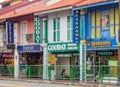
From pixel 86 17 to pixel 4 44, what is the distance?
42.4ft

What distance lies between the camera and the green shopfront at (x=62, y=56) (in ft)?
109

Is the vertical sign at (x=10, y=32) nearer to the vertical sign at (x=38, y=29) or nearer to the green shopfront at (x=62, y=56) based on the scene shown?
the vertical sign at (x=38, y=29)

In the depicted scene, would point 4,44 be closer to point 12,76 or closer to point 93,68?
point 12,76

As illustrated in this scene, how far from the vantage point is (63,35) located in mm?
35188

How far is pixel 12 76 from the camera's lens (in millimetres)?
37250

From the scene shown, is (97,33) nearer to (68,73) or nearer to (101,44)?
(101,44)

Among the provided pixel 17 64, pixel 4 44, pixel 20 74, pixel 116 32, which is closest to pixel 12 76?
pixel 20 74

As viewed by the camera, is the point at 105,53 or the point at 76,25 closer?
the point at 105,53

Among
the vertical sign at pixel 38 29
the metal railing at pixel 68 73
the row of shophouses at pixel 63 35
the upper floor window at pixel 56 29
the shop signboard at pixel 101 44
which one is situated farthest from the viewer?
the vertical sign at pixel 38 29

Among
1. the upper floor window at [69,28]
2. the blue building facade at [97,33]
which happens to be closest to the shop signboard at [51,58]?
the upper floor window at [69,28]

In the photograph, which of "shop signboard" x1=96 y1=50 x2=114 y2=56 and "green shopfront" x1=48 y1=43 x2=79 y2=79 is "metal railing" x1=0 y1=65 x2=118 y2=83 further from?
"shop signboard" x1=96 y1=50 x2=114 y2=56

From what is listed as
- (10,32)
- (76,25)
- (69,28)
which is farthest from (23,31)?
(76,25)

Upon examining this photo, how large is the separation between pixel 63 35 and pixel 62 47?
111cm

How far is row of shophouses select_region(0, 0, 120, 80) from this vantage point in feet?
101
